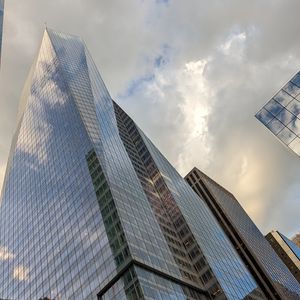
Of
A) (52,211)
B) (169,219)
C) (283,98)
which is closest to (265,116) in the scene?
(283,98)

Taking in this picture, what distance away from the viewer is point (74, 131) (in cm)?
12875

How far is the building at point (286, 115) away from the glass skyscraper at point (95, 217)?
4021 cm

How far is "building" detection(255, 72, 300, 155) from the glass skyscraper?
132 ft

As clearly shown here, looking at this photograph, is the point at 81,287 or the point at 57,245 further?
the point at 57,245

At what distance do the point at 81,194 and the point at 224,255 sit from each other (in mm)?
48670

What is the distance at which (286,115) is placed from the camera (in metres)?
45.1

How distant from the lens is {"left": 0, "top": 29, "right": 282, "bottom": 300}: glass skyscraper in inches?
3253

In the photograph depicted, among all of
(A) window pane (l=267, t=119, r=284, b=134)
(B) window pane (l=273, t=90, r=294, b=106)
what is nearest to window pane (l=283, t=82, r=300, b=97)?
(B) window pane (l=273, t=90, r=294, b=106)

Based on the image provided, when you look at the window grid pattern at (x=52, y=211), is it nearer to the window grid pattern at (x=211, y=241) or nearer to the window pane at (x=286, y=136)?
the window grid pattern at (x=211, y=241)

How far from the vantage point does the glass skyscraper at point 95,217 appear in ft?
271

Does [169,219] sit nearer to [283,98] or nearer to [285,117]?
[283,98]

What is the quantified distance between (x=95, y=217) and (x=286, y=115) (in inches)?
2291

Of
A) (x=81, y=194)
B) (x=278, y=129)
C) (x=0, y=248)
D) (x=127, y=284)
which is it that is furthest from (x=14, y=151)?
(x=278, y=129)

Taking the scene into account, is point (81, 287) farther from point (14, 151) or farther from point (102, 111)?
point (14, 151)
